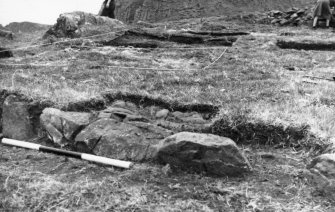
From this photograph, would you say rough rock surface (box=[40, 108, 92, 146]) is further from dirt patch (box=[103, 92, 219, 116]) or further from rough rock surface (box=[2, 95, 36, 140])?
dirt patch (box=[103, 92, 219, 116])

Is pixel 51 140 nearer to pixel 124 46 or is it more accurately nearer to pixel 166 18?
pixel 124 46

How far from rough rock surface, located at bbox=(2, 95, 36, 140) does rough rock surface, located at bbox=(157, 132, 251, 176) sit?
195 cm

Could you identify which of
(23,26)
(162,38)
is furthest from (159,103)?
(23,26)

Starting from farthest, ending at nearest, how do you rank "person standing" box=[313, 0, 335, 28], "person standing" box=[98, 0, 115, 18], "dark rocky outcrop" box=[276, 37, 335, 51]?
"person standing" box=[98, 0, 115, 18] < "person standing" box=[313, 0, 335, 28] < "dark rocky outcrop" box=[276, 37, 335, 51]

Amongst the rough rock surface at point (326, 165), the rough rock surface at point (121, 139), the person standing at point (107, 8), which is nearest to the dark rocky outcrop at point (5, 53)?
the rough rock surface at point (121, 139)

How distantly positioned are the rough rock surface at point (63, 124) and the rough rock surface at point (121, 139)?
0.12 metres

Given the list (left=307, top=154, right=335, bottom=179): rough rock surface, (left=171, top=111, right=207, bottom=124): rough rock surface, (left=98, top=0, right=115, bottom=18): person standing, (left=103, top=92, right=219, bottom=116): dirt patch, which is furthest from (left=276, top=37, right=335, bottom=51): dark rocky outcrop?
(left=98, top=0, right=115, bottom=18): person standing

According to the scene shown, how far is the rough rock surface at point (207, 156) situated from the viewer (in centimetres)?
338

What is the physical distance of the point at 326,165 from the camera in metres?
3.13

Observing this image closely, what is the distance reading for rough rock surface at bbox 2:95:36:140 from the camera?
4598 mm

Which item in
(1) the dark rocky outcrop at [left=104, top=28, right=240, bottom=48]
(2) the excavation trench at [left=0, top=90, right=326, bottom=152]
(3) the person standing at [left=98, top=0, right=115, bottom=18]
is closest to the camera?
(2) the excavation trench at [left=0, top=90, right=326, bottom=152]

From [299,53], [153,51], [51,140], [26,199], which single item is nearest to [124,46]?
[153,51]

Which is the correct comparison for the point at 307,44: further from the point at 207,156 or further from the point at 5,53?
the point at 207,156

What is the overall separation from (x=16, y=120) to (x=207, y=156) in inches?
98.7
